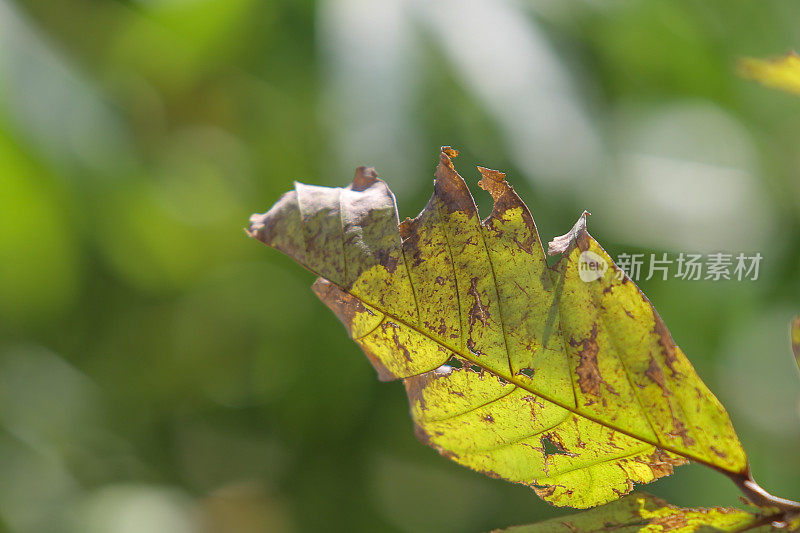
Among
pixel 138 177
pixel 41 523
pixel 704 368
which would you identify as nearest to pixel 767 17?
pixel 704 368

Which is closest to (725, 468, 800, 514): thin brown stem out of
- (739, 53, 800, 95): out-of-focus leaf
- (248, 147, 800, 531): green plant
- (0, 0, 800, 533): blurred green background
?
(248, 147, 800, 531): green plant

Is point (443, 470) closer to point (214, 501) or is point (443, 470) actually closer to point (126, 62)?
point (214, 501)

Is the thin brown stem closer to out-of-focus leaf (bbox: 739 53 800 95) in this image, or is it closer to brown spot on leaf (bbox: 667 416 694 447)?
brown spot on leaf (bbox: 667 416 694 447)

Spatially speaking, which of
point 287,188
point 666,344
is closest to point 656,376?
point 666,344

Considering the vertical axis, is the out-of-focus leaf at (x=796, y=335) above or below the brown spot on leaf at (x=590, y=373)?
above

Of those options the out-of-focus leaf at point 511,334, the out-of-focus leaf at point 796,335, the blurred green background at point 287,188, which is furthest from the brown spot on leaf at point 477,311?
the blurred green background at point 287,188

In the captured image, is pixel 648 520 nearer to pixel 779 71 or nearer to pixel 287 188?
pixel 779 71

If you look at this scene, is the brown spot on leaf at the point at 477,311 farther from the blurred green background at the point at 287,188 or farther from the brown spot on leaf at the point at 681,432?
the blurred green background at the point at 287,188
